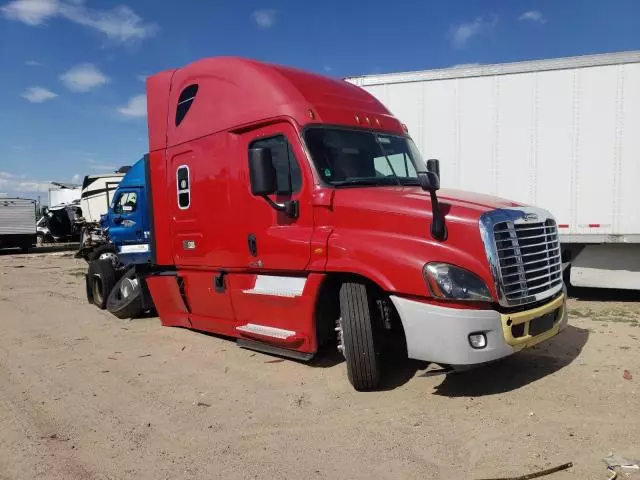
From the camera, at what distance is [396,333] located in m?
5.11

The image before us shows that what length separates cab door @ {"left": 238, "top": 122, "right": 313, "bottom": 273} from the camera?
5.12m

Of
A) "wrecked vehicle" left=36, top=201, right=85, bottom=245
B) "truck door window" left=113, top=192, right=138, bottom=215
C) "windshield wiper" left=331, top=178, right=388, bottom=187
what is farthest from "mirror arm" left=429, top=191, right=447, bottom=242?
"wrecked vehicle" left=36, top=201, right=85, bottom=245

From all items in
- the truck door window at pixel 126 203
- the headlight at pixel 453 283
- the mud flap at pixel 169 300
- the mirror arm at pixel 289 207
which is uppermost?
the truck door window at pixel 126 203

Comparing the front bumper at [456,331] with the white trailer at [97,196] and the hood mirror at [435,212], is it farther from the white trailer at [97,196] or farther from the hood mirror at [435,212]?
the white trailer at [97,196]

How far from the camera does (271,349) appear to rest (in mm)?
5742

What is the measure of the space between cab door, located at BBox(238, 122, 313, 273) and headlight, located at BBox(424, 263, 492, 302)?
129 cm

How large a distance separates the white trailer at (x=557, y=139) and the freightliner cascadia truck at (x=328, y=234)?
2.81m

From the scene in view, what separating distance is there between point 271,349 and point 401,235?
2112mm

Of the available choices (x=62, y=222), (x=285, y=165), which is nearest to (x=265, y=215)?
(x=285, y=165)

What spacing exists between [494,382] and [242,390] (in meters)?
2.31

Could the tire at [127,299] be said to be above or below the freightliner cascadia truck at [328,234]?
below

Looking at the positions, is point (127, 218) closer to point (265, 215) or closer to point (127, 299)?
point (127, 299)

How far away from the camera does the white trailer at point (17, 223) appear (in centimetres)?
2562

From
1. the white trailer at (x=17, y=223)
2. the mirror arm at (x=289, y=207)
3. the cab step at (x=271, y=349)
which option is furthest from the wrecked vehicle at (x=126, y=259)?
the white trailer at (x=17, y=223)
